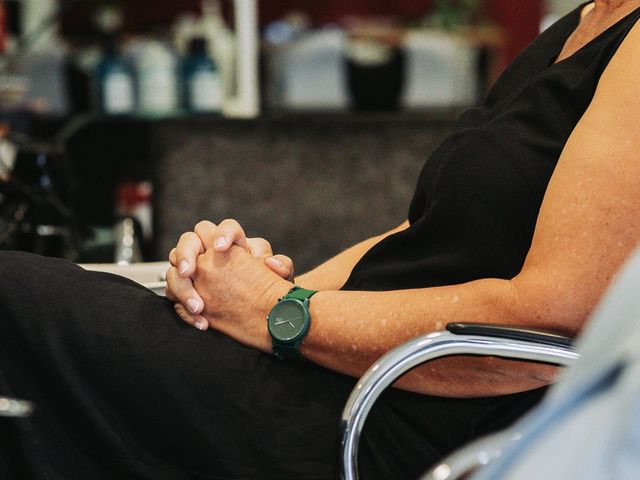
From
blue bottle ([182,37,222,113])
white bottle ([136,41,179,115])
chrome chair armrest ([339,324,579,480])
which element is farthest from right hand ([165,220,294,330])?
white bottle ([136,41,179,115])

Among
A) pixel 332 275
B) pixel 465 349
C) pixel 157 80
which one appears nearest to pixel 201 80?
pixel 157 80

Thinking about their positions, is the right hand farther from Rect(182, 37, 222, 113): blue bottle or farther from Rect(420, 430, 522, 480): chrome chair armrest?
Rect(182, 37, 222, 113): blue bottle

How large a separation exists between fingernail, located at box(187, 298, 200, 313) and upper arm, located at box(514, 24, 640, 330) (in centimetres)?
35

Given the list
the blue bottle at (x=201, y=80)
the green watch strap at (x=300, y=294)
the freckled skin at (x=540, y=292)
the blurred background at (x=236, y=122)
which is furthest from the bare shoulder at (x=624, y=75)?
the blue bottle at (x=201, y=80)

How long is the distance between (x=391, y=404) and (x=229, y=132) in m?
2.06

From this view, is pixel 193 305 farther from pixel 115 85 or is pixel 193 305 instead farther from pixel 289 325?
pixel 115 85

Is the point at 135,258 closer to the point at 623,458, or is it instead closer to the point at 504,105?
the point at 504,105

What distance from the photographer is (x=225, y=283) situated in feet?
3.67

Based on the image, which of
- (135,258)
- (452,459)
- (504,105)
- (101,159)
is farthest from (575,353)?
(101,159)

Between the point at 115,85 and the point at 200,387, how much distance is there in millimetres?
2470

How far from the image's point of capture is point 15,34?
159 inches

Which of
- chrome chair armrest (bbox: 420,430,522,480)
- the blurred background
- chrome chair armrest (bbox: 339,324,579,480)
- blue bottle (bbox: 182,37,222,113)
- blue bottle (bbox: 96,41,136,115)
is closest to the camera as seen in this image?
chrome chair armrest (bbox: 420,430,522,480)

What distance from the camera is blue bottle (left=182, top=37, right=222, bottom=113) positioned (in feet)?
10.4

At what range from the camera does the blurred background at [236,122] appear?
2.93m
